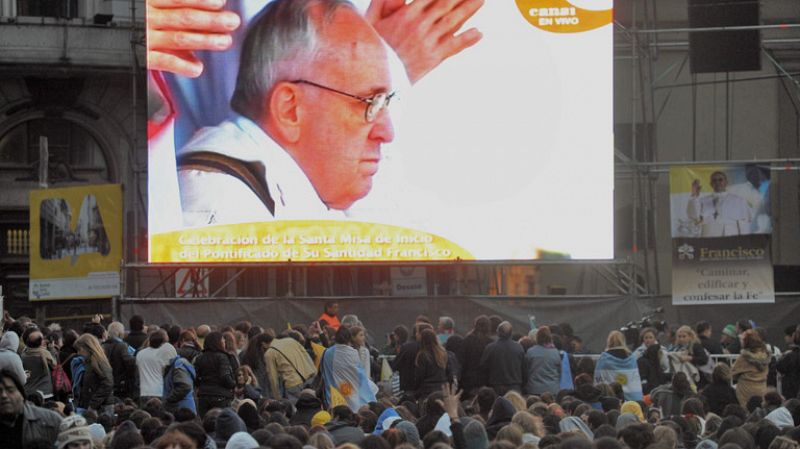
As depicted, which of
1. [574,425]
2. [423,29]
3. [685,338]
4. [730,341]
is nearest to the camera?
[574,425]

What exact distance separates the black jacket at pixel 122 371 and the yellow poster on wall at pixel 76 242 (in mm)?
8000

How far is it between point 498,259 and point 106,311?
7.99 meters

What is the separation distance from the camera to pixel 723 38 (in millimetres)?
27156

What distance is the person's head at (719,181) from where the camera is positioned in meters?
24.8

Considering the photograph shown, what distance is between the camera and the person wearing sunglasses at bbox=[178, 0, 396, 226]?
25047mm

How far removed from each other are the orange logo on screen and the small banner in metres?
2.53

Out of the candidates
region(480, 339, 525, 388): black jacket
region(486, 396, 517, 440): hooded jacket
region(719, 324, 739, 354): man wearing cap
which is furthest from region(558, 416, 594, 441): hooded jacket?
region(719, 324, 739, 354): man wearing cap

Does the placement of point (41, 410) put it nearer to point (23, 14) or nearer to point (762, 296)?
point (762, 296)

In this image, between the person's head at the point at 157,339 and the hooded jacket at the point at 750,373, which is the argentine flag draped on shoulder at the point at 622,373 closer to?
the hooded jacket at the point at 750,373

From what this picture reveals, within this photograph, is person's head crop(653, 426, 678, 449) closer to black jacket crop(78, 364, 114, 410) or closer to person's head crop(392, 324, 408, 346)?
black jacket crop(78, 364, 114, 410)

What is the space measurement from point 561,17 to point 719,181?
336cm

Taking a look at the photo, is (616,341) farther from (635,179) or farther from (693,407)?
(635,179)

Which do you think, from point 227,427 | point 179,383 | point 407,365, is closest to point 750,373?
point 407,365

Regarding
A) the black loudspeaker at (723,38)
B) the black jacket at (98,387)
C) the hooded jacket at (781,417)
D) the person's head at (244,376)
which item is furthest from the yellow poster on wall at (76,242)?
the hooded jacket at (781,417)
